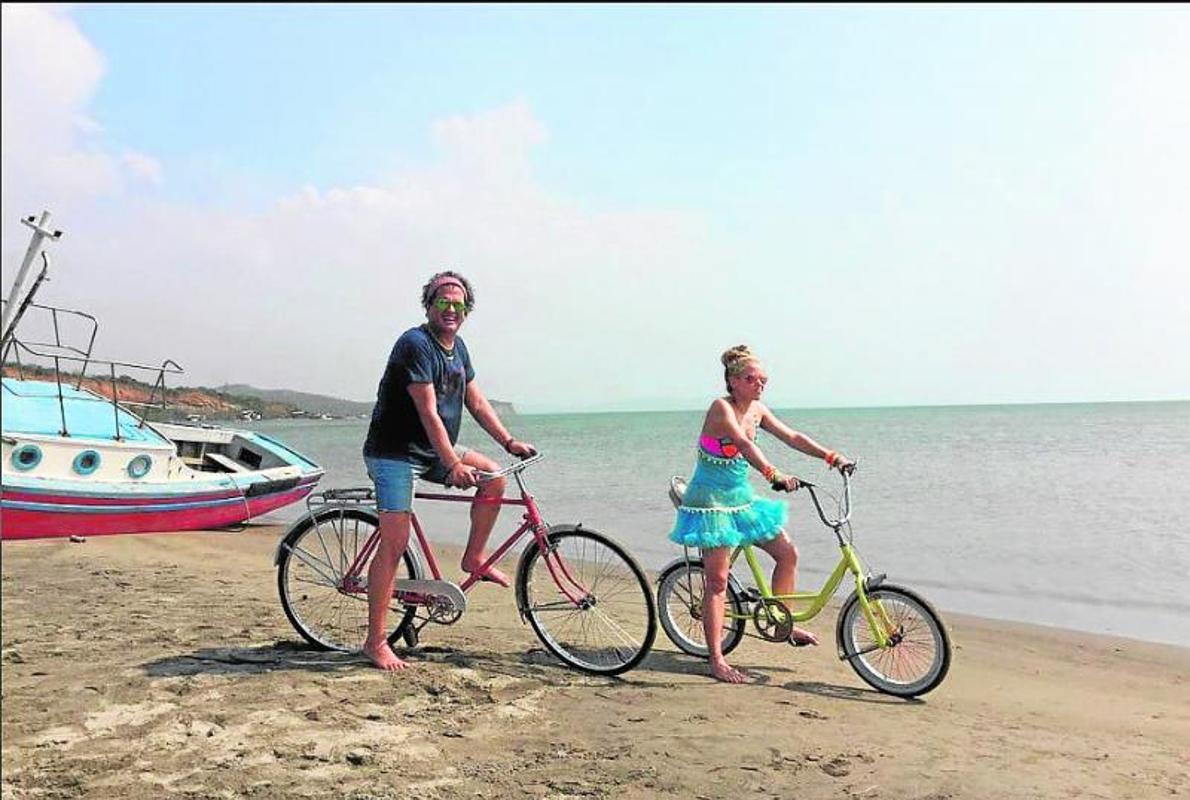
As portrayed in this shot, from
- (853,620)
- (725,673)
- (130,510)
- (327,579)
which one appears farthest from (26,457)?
(853,620)

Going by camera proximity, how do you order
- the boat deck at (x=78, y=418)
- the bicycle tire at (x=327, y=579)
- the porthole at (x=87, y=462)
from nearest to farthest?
the bicycle tire at (x=327, y=579), the boat deck at (x=78, y=418), the porthole at (x=87, y=462)

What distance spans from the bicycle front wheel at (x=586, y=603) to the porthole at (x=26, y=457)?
6754mm

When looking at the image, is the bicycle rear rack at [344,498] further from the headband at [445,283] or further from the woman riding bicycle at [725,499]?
the woman riding bicycle at [725,499]

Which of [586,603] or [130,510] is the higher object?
[586,603]

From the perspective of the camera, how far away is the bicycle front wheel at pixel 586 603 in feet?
15.7

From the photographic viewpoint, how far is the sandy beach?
3.31 metres

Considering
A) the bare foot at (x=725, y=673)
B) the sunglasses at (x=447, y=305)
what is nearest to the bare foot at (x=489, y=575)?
the bare foot at (x=725, y=673)

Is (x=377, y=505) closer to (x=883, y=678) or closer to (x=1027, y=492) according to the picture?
(x=883, y=678)

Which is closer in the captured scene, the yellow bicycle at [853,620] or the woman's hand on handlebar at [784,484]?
the woman's hand on handlebar at [784,484]

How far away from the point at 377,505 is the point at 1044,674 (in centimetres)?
481

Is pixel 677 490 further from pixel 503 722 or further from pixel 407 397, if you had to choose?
pixel 503 722

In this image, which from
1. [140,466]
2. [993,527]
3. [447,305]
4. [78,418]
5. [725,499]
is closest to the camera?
[447,305]

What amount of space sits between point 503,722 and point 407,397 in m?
1.70

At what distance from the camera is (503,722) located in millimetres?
3934
